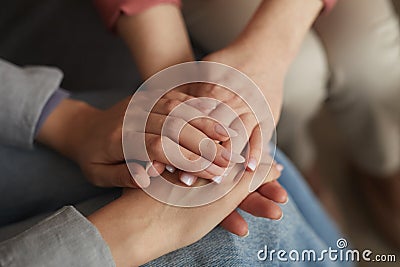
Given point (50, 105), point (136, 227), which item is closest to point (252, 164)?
point (136, 227)

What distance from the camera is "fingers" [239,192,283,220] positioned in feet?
1.74

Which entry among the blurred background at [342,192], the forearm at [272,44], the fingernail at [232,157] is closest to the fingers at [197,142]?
the fingernail at [232,157]

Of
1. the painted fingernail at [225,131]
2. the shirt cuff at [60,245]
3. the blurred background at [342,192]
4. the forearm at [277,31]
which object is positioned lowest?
the blurred background at [342,192]

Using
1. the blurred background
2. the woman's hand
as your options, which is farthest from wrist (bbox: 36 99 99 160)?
the blurred background

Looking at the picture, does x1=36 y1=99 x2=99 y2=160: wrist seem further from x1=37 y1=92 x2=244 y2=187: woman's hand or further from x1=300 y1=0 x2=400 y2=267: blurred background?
x1=300 y1=0 x2=400 y2=267: blurred background

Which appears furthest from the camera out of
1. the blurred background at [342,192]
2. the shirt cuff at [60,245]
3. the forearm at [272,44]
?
the blurred background at [342,192]

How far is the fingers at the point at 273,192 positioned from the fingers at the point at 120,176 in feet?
0.37

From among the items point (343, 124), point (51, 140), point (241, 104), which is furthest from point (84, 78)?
point (343, 124)

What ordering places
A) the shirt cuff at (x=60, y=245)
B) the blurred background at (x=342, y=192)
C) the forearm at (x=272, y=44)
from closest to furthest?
the shirt cuff at (x=60, y=245) → the forearm at (x=272, y=44) → the blurred background at (x=342, y=192)

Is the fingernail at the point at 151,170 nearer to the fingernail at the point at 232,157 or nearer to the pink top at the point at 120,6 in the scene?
the fingernail at the point at 232,157

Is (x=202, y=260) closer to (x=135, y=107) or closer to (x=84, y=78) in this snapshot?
(x=135, y=107)

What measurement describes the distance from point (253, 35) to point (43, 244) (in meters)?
0.33

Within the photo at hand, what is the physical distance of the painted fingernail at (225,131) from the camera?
536 mm

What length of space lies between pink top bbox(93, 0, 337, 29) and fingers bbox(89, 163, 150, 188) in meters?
0.20
